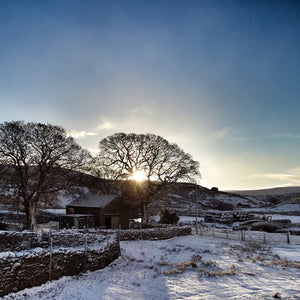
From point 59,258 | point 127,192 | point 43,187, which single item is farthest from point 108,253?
point 127,192

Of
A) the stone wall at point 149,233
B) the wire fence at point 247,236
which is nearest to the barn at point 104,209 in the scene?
the stone wall at point 149,233

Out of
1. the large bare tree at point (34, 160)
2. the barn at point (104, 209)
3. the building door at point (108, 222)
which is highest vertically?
the large bare tree at point (34, 160)

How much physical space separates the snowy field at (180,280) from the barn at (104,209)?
1448cm

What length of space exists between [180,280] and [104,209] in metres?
21.3

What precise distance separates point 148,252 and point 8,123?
22.3 metres

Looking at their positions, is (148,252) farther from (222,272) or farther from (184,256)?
(222,272)

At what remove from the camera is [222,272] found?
1418 cm

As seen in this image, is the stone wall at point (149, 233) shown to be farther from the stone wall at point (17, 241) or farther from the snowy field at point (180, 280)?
the snowy field at point (180, 280)

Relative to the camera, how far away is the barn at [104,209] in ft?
108

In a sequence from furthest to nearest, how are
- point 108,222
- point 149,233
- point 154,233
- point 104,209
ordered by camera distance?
point 108,222 < point 104,209 < point 154,233 < point 149,233

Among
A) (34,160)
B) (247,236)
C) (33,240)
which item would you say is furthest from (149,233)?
(34,160)

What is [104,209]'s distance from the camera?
33.1m

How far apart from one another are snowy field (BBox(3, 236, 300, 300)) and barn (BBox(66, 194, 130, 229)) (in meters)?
14.5

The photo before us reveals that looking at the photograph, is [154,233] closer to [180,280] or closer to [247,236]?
[247,236]
